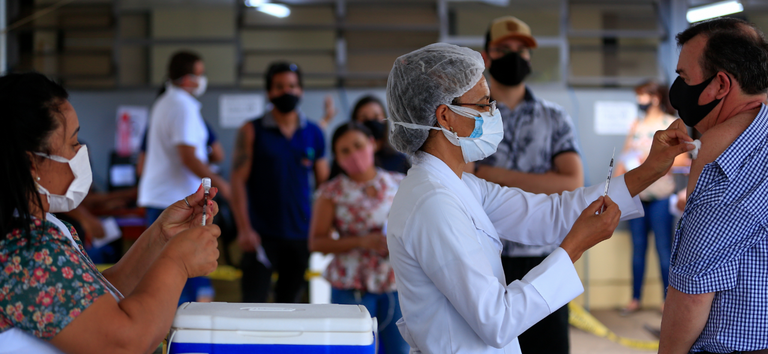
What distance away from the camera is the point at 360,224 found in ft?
8.77

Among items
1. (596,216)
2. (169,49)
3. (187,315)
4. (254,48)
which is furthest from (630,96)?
(187,315)

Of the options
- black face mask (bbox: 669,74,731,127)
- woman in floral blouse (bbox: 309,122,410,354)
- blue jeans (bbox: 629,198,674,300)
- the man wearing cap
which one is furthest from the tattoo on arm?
blue jeans (bbox: 629,198,674,300)

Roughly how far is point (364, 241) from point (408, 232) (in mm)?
1294

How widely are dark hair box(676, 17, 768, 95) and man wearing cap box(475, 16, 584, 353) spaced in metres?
0.87

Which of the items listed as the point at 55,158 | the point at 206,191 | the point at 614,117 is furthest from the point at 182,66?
the point at 614,117

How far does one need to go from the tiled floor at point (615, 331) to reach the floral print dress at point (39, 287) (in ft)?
10.8

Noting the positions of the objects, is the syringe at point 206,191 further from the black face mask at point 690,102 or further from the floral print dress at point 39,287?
the black face mask at point 690,102

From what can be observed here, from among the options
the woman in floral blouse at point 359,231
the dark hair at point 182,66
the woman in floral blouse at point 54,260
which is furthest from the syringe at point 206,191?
the dark hair at point 182,66

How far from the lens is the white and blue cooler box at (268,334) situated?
3.86ft

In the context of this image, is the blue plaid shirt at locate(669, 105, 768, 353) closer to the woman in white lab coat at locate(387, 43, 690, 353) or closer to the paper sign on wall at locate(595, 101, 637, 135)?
the woman in white lab coat at locate(387, 43, 690, 353)

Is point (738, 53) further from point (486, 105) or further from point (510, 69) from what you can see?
point (510, 69)

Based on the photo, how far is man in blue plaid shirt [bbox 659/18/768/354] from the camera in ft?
4.15

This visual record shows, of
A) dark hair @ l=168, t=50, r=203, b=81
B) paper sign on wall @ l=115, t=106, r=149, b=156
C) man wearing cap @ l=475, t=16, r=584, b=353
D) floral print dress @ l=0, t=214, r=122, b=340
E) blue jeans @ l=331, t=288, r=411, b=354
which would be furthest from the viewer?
paper sign on wall @ l=115, t=106, r=149, b=156

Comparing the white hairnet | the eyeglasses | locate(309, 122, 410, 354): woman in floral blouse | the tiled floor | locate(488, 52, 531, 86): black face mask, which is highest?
locate(488, 52, 531, 86): black face mask
